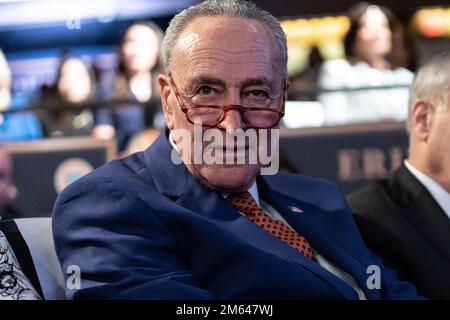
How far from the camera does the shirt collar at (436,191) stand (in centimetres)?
263

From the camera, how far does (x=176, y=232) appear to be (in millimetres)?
2012

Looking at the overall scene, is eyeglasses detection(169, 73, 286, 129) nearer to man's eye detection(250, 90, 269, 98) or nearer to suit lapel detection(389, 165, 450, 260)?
man's eye detection(250, 90, 269, 98)

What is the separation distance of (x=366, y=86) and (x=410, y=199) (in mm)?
2314

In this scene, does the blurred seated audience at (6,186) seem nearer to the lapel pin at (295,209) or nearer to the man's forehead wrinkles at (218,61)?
the lapel pin at (295,209)

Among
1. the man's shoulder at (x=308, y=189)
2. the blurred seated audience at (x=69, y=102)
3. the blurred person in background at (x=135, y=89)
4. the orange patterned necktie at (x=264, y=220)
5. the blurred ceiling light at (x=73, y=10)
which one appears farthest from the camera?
the blurred ceiling light at (x=73, y=10)

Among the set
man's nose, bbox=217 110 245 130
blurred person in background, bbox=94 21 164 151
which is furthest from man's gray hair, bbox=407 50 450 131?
blurred person in background, bbox=94 21 164 151

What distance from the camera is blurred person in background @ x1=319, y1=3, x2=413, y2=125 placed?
511 centimetres

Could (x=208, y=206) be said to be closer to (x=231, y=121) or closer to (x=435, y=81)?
(x=231, y=121)

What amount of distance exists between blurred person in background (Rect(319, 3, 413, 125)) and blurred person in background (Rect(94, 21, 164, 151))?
0.97 metres

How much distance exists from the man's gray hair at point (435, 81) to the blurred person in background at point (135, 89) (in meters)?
2.47

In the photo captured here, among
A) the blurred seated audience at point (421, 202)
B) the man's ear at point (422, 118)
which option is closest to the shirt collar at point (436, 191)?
the blurred seated audience at point (421, 202)

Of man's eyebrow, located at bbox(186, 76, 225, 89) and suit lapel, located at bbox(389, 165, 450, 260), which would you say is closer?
man's eyebrow, located at bbox(186, 76, 225, 89)
